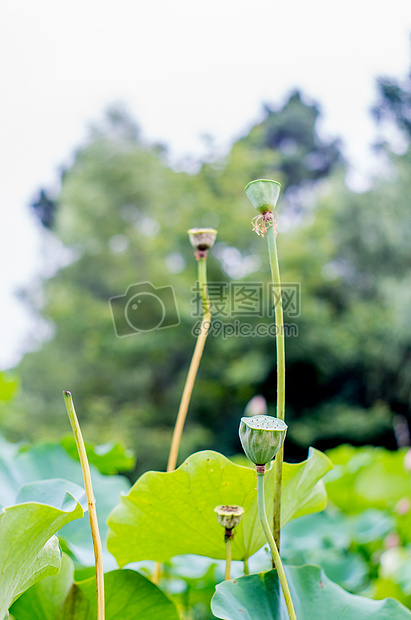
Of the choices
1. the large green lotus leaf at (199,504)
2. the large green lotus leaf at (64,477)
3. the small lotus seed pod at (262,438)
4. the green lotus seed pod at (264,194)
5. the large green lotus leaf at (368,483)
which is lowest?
the large green lotus leaf at (368,483)

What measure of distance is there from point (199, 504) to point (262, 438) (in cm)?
9

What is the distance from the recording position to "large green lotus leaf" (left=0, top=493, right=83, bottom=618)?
143mm

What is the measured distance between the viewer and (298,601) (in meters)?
0.21

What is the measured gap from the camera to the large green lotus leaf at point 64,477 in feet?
1.05

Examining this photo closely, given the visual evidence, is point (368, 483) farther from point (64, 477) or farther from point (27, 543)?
point (27, 543)

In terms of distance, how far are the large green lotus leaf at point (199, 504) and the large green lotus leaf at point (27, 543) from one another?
51 mm

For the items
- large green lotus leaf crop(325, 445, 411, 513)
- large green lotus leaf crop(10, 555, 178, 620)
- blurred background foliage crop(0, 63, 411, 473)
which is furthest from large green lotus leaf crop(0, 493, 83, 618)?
blurred background foliage crop(0, 63, 411, 473)

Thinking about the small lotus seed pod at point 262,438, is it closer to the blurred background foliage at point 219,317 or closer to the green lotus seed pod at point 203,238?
the green lotus seed pod at point 203,238

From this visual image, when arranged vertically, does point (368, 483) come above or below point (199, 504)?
below

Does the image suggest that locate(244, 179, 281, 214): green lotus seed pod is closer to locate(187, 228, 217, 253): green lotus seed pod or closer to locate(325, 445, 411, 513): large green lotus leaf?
locate(187, 228, 217, 253): green lotus seed pod

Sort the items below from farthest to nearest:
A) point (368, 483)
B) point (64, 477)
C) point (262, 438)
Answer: point (368, 483) < point (64, 477) < point (262, 438)

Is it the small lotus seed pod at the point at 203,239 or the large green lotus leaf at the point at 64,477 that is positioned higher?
the small lotus seed pod at the point at 203,239

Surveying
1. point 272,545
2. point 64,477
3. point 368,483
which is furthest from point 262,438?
point 368,483

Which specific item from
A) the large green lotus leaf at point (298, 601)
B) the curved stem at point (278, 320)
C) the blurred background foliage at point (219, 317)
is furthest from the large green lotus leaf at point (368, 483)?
the blurred background foliage at point (219, 317)
